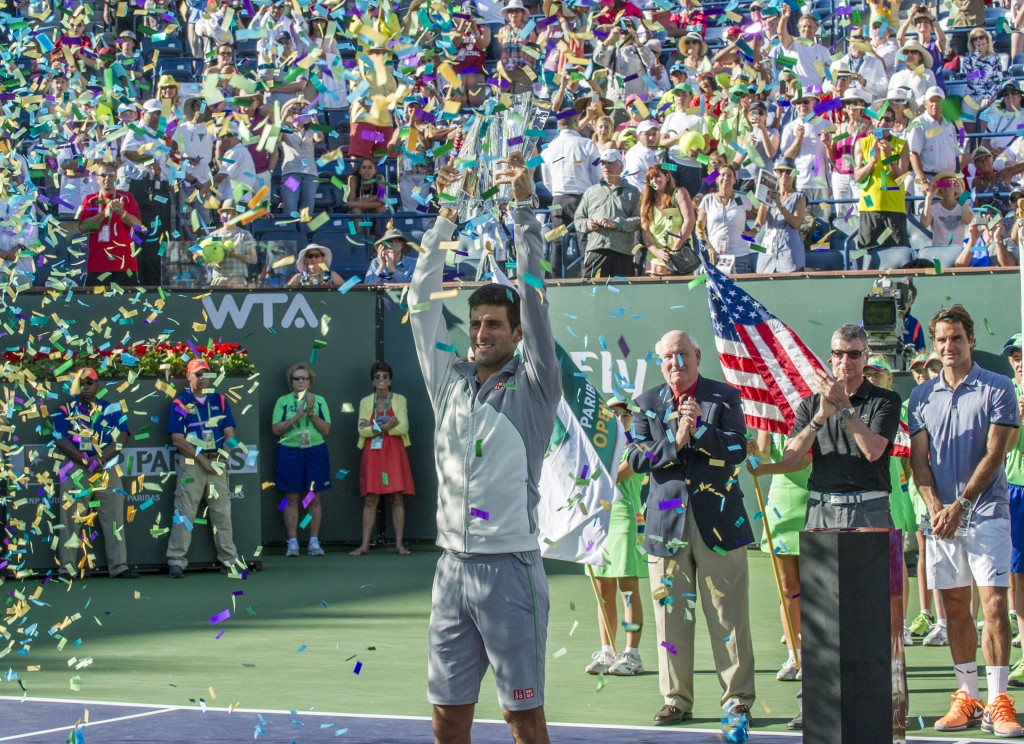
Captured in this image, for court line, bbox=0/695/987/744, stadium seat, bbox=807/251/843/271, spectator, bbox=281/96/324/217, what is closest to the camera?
court line, bbox=0/695/987/744

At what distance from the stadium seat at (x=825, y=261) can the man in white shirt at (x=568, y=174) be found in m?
2.47

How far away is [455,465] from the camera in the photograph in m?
6.12

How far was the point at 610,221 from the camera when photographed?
16344 millimetres

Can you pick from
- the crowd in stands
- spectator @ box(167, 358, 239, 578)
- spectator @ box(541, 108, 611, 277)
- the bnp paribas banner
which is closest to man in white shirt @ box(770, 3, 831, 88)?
the crowd in stands

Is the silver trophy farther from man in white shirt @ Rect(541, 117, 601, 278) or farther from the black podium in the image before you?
man in white shirt @ Rect(541, 117, 601, 278)

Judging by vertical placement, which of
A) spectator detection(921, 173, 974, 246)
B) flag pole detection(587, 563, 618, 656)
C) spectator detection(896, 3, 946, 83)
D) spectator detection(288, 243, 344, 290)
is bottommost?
flag pole detection(587, 563, 618, 656)

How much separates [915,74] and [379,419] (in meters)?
7.03

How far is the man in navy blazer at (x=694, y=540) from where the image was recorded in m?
8.72

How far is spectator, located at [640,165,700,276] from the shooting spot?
52.7 feet

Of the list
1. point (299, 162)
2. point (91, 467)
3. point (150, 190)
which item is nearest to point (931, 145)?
point (299, 162)

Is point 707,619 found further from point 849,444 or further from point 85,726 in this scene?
point 85,726

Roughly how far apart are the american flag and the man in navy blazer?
94 centimetres

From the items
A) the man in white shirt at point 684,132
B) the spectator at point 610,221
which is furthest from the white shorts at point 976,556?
the man in white shirt at point 684,132

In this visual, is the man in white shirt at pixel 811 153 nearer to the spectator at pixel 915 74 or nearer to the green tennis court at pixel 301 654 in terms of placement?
Result: the spectator at pixel 915 74
